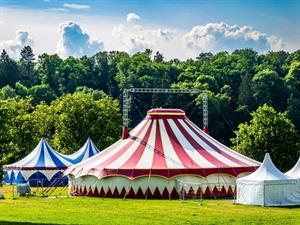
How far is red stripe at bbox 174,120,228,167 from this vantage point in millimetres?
30547

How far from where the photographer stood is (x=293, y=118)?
3137 inches

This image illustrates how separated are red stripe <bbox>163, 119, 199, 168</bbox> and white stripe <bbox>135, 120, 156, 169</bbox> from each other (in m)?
0.70

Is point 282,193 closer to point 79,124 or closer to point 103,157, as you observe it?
point 103,157

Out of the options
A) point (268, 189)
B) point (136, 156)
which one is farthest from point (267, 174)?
point (136, 156)

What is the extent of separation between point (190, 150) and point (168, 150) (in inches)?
40.3

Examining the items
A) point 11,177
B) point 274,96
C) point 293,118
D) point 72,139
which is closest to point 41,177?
point 11,177

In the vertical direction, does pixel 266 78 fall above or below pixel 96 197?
above

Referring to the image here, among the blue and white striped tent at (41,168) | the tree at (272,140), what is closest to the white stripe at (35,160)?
the blue and white striped tent at (41,168)

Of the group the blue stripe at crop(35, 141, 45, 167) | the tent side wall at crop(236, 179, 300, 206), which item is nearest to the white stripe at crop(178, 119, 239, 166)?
the tent side wall at crop(236, 179, 300, 206)

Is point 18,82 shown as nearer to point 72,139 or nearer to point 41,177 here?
point 72,139

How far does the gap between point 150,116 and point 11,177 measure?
1422cm

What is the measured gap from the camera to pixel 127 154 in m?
31.2

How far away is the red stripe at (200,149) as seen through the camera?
1203 inches

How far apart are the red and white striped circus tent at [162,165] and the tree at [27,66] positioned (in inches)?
2781
